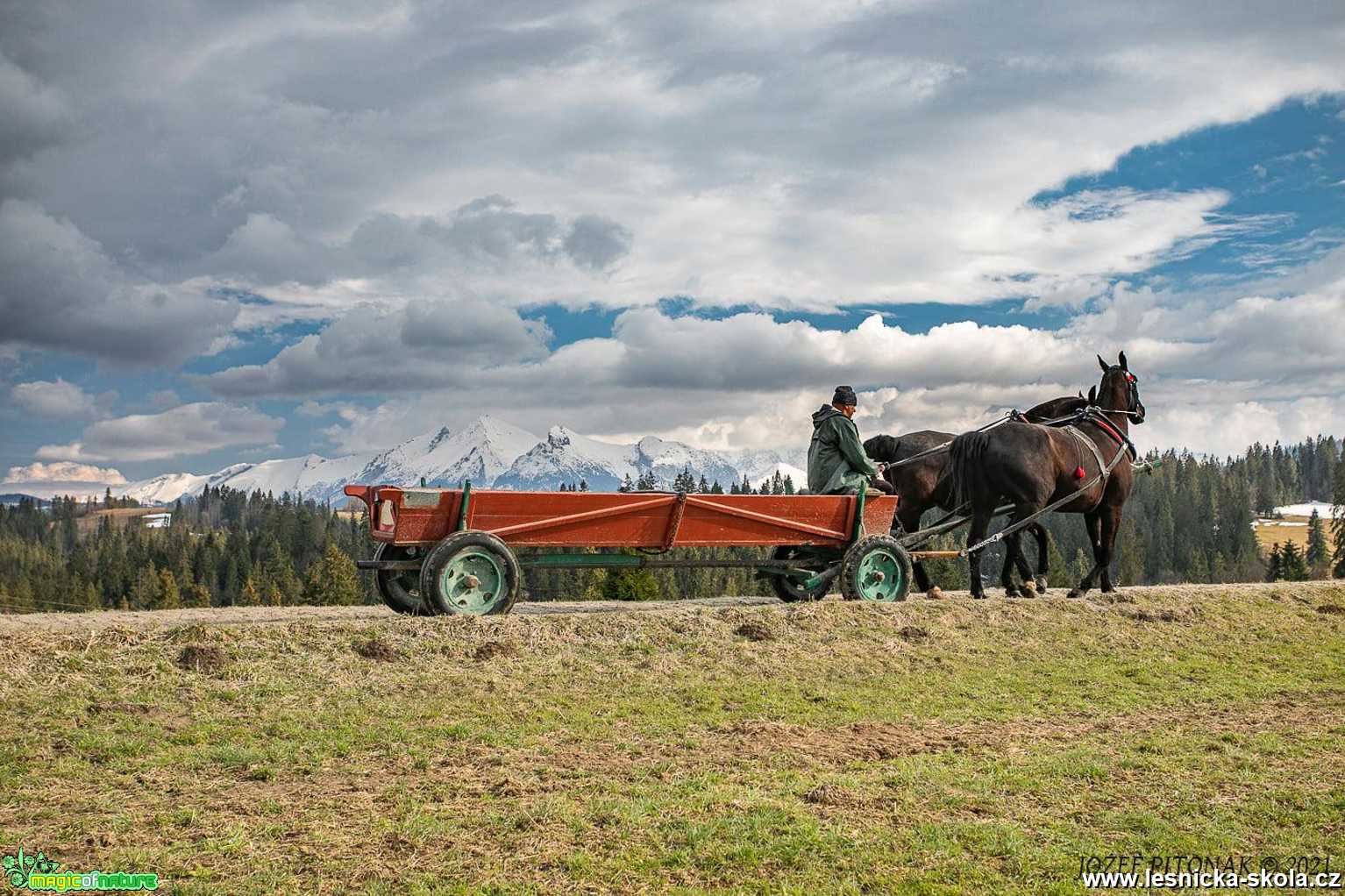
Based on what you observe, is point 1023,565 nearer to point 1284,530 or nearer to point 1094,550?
point 1094,550

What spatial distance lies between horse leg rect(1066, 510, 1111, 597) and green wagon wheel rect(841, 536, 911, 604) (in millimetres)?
3535

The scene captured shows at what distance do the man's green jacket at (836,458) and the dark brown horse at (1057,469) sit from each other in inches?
82.8

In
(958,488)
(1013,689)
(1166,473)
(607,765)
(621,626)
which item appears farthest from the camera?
(1166,473)

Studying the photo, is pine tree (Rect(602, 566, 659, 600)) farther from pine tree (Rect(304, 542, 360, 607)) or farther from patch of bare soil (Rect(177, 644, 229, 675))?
patch of bare soil (Rect(177, 644, 229, 675))

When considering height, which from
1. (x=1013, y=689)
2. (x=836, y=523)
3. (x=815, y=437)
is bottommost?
(x=1013, y=689)

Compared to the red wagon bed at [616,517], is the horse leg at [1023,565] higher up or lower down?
lower down

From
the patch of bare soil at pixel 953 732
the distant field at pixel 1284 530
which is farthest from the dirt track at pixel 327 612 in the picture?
the distant field at pixel 1284 530

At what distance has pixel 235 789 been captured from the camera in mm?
6332

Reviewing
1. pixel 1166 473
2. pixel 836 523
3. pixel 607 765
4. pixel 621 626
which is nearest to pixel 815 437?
pixel 836 523

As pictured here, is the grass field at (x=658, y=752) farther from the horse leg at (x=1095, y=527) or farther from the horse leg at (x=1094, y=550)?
the horse leg at (x=1095, y=527)

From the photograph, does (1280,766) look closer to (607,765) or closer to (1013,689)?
(1013,689)

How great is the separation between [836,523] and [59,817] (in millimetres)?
9189

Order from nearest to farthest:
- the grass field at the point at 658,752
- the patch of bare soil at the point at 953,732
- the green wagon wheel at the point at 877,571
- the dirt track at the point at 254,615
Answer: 1. the grass field at the point at 658,752
2. the patch of bare soil at the point at 953,732
3. the dirt track at the point at 254,615
4. the green wagon wheel at the point at 877,571

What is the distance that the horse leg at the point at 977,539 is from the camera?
14305mm
